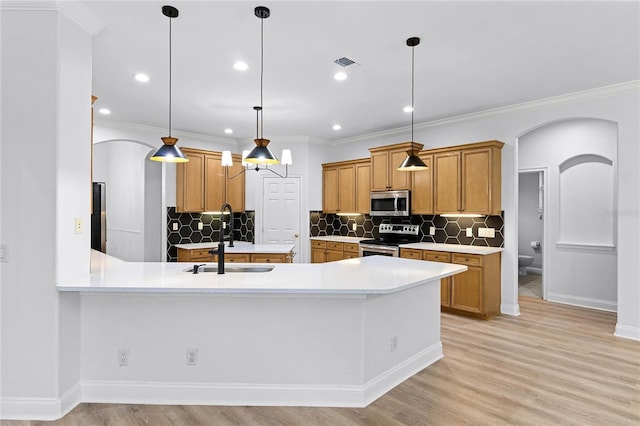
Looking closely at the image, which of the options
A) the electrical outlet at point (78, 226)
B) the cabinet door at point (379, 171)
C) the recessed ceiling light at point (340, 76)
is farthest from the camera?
the cabinet door at point (379, 171)

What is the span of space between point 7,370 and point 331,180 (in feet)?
17.3

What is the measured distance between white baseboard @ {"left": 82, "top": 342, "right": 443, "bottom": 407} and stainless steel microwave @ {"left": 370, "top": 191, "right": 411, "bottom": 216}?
3.48 m

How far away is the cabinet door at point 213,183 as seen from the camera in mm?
6395

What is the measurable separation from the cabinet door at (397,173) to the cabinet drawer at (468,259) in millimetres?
1366

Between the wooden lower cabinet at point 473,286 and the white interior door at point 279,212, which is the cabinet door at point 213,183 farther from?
the wooden lower cabinet at point 473,286

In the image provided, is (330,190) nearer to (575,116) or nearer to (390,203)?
(390,203)

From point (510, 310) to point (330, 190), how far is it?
3519 mm

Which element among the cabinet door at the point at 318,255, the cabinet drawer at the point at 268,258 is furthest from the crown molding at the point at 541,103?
the cabinet drawer at the point at 268,258

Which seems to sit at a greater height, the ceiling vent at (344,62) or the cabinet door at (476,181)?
the ceiling vent at (344,62)

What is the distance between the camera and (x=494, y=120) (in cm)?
504

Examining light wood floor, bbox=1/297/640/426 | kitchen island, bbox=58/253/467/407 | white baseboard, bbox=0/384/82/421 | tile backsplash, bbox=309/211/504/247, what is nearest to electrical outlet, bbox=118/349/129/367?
kitchen island, bbox=58/253/467/407

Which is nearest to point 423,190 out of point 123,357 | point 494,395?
point 494,395

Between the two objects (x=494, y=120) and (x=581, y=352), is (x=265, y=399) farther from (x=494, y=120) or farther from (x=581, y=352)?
(x=494, y=120)

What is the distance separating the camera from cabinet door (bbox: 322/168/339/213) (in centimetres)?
682
